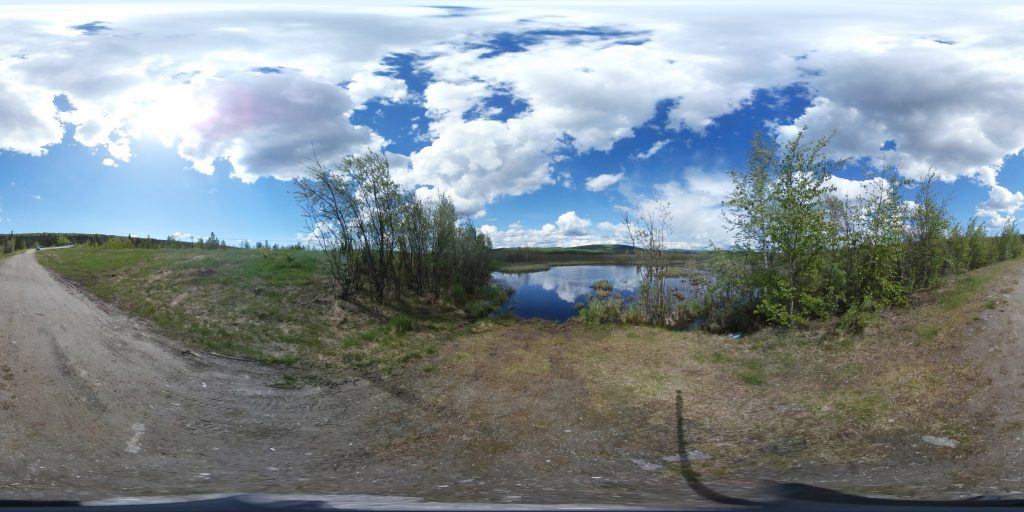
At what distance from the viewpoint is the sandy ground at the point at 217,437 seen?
4.56 m

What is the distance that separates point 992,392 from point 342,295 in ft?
47.8

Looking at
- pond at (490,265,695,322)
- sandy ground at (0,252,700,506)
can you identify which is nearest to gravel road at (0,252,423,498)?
sandy ground at (0,252,700,506)

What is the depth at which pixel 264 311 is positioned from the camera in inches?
493

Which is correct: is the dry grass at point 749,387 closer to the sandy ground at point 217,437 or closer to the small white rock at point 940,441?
the small white rock at point 940,441

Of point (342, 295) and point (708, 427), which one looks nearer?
point (708, 427)

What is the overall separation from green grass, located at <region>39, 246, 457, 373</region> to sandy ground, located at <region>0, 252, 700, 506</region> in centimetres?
117

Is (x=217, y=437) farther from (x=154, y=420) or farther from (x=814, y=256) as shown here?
(x=814, y=256)

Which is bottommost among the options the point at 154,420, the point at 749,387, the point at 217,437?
the point at 217,437

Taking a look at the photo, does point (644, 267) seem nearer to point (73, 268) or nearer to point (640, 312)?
point (640, 312)

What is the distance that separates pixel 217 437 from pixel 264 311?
680 centimetres

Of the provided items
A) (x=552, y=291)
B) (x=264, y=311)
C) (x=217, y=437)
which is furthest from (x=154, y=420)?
(x=552, y=291)

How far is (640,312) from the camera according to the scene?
16.1 m

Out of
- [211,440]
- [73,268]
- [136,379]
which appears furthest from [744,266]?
[73,268]

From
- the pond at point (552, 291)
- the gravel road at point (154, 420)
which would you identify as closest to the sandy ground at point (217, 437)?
the gravel road at point (154, 420)
